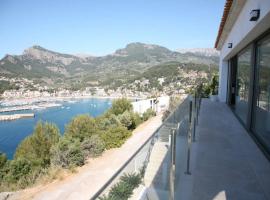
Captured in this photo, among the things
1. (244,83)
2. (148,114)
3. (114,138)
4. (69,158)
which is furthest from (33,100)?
(244,83)

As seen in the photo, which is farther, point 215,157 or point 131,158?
point 215,157

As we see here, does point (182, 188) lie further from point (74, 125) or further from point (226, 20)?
point (74, 125)

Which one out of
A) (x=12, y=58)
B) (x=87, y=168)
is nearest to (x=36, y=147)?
(x=87, y=168)

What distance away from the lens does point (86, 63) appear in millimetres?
180500

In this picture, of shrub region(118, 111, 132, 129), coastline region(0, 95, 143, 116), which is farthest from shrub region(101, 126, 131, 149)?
coastline region(0, 95, 143, 116)

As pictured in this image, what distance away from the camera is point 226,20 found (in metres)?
7.32

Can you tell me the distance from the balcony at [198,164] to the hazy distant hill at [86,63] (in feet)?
330

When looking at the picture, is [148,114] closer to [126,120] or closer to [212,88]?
[126,120]

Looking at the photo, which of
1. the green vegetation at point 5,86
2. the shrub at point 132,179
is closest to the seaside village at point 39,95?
the green vegetation at point 5,86

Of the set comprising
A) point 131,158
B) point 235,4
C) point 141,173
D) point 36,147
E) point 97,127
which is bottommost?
point 36,147

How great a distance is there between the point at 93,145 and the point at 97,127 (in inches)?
398

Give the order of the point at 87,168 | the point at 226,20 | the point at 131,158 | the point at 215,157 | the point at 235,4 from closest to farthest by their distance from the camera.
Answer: the point at 131,158 → the point at 215,157 → the point at 235,4 → the point at 226,20 → the point at 87,168

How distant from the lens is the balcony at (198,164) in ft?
5.62

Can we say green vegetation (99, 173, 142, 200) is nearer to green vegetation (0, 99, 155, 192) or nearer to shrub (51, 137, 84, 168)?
green vegetation (0, 99, 155, 192)
